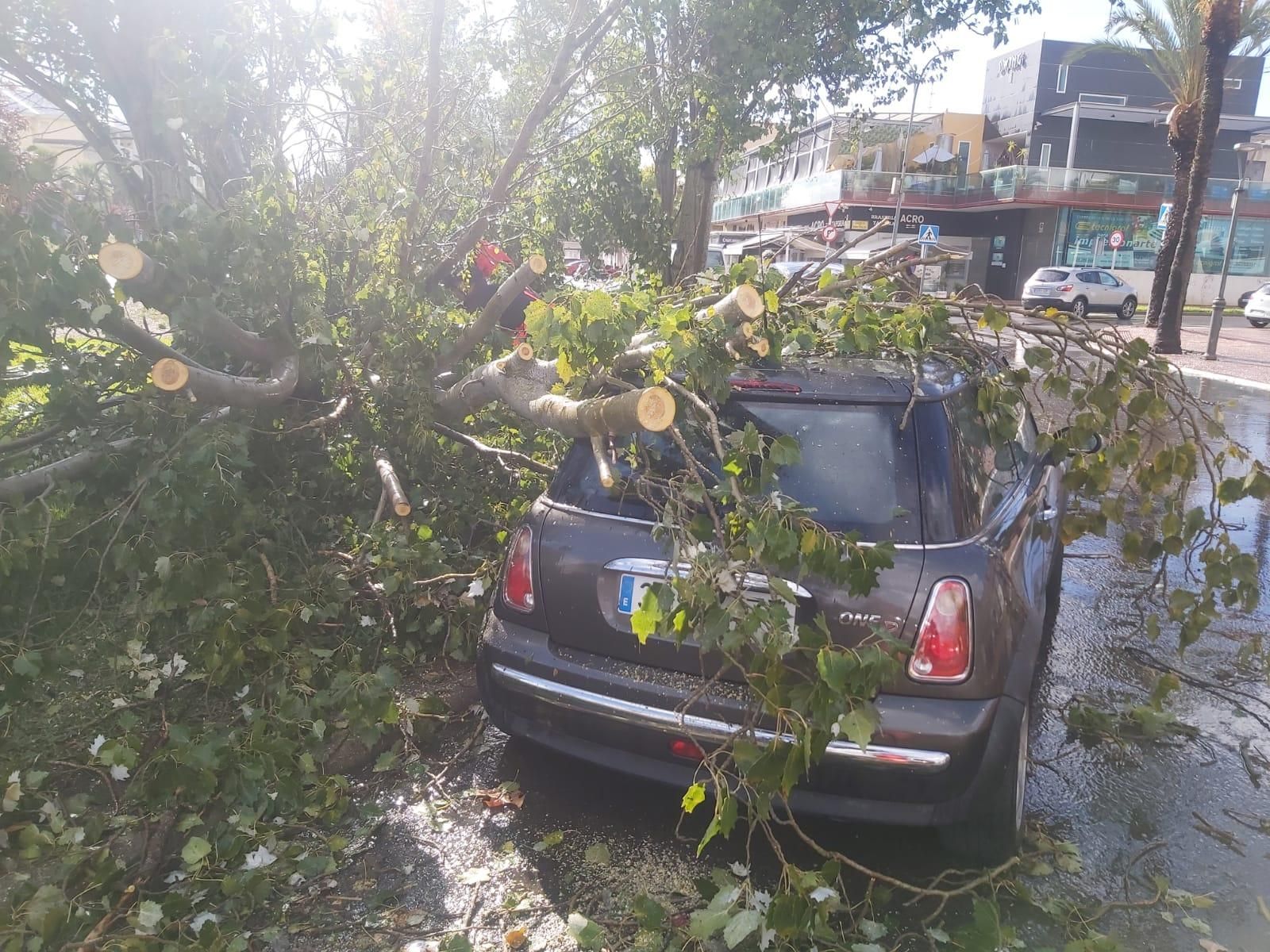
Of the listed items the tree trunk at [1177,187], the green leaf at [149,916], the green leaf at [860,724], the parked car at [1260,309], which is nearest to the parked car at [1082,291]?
the parked car at [1260,309]

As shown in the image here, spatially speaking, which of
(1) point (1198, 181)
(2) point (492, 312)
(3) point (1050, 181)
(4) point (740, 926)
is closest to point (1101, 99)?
(3) point (1050, 181)

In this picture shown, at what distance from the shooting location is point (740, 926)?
232 cm

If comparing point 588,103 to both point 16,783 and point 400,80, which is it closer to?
point 400,80

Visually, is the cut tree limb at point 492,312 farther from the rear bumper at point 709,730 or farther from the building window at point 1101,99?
the building window at point 1101,99

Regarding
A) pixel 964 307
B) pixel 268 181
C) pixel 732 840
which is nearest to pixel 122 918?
pixel 732 840

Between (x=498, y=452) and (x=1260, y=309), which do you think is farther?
(x=1260, y=309)

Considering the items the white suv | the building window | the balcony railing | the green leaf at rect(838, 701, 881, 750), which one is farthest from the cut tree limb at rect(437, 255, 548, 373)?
the building window

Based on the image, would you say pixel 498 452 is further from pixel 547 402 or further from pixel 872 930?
pixel 872 930

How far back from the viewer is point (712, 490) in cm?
282

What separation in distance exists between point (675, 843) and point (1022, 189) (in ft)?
129

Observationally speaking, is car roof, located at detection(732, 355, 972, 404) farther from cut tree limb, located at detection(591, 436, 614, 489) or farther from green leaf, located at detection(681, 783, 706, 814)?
green leaf, located at detection(681, 783, 706, 814)

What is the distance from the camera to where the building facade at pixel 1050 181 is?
37406 millimetres

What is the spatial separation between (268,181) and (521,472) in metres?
1.95

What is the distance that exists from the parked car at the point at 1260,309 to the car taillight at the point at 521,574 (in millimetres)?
30113
